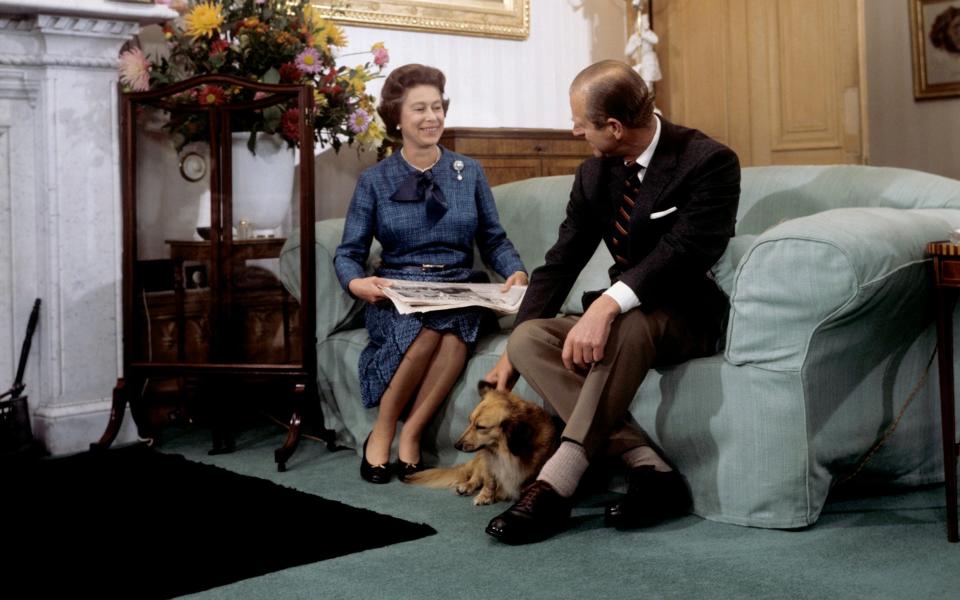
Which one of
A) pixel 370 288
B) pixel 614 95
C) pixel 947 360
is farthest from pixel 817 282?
pixel 370 288

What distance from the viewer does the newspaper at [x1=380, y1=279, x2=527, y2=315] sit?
2975 millimetres

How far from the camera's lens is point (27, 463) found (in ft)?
11.1

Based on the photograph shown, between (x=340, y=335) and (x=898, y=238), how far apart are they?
1824 millimetres

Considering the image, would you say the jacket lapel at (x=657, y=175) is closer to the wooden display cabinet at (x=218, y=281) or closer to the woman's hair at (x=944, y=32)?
the wooden display cabinet at (x=218, y=281)

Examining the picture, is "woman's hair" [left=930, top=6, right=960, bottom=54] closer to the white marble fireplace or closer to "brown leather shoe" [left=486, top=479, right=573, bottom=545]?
the white marble fireplace

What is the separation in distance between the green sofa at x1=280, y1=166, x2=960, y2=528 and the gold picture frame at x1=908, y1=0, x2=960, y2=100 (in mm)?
3273

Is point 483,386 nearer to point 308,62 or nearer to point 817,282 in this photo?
point 817,282

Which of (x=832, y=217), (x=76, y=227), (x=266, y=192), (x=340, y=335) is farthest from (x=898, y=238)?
(x=76, y=227)

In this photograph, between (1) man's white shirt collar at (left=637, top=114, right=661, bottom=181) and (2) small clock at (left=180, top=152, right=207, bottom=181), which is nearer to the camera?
(1) man's white shirt collar at (left=637, top=114, right=661, bottom=181)

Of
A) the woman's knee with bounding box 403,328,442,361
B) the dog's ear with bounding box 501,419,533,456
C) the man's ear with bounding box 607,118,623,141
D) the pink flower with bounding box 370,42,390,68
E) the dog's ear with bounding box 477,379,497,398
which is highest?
the pink flower with bounding box 370,42,390,68

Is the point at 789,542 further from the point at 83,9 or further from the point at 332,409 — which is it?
the point at 83,9

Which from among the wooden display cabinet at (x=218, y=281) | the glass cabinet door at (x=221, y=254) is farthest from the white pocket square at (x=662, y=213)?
the glass cabinet door at (x=221, y=254)

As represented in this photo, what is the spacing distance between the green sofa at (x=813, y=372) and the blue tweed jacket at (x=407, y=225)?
92cm

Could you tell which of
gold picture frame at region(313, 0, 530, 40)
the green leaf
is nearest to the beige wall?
gold picture frame at region(313, 0, 530, 40)
